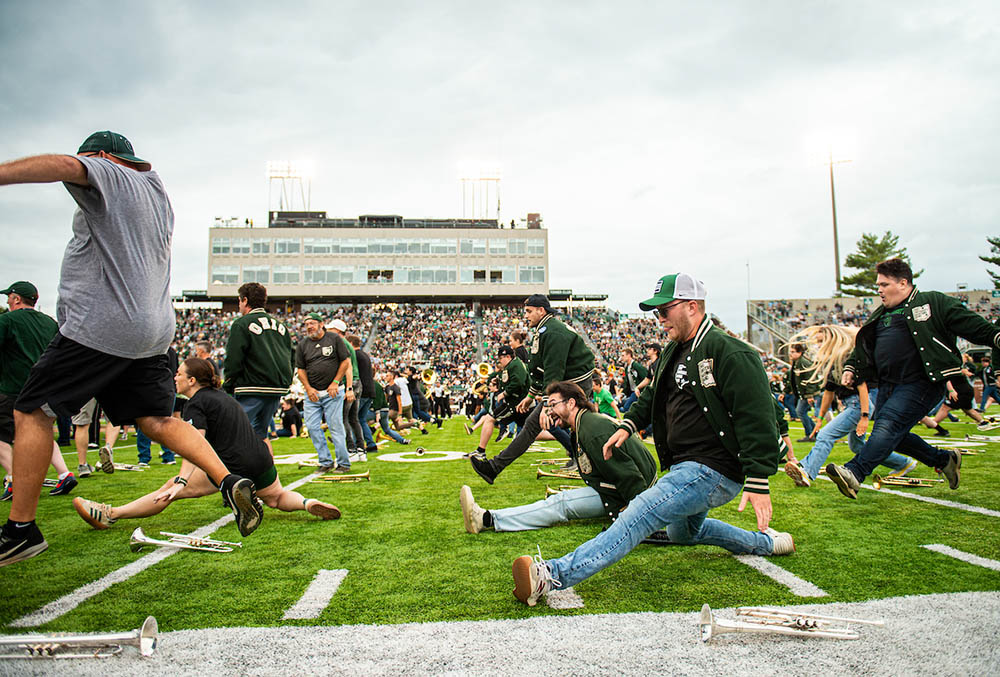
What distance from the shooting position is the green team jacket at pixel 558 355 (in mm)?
7062

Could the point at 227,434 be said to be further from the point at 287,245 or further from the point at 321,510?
the point at 287,245

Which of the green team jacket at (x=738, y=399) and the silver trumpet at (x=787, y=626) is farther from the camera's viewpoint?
the green team jacket at (x=738, y=399)

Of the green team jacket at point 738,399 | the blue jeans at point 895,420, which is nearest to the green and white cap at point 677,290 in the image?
the green team jacket at point 738,399

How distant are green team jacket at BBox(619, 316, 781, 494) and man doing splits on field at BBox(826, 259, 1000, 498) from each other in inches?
104

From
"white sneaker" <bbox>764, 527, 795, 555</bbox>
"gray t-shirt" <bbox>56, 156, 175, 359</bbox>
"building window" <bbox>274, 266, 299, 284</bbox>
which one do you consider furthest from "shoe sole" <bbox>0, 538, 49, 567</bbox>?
"building window" <bbox>274, 266, 299, 284</bbox>

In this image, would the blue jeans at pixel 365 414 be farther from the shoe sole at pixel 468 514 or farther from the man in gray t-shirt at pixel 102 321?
the man in gray t-shirt at pixel 102 321

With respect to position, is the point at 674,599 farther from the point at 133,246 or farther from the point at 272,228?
the point at 272,228

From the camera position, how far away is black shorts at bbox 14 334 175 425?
9.71 ft

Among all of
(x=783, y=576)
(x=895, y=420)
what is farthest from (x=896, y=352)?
(x=783, y=576)

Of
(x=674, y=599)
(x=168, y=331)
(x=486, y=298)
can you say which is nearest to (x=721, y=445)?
(x=674, y=599)

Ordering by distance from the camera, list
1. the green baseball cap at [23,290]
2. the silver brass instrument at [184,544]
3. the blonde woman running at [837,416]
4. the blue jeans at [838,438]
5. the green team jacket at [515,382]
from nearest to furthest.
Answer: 1. the silver brass instrument at [184,544]
2. the green baseball cap at [23,290]
3. the blue jeans at [838,438]
4. the blonde woman running at [837,416]
5. the green team jacket at [515,382]

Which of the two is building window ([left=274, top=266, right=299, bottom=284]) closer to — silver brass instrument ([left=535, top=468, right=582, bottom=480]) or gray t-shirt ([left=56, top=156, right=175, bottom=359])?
silver brass instrument ([left=535, top=468, right=582, bottom=480])

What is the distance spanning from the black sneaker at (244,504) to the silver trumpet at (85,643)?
2.95 ft

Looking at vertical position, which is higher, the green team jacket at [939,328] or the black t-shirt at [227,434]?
the green team jacket at [939,328]
